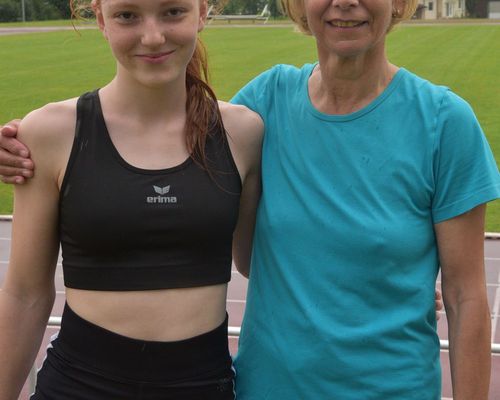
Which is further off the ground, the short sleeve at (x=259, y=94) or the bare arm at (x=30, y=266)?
the short sleeve at (x=259, y=94)

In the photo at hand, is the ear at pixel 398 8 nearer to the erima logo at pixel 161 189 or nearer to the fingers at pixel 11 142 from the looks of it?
the erima logo at pixel 161 189

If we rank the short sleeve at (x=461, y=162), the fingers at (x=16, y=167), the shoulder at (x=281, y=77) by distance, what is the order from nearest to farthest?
1. the short sleeve at (x=461, y=162)
2. the fingers at (x=16, y=167)
3. the shoulder at (x=281, y=77)

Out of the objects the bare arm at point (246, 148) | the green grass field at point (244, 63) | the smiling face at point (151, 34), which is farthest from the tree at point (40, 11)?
the smiling face at point (151, 34)

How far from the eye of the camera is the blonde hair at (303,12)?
2.24m

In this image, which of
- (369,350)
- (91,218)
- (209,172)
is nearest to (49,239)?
(91,218)

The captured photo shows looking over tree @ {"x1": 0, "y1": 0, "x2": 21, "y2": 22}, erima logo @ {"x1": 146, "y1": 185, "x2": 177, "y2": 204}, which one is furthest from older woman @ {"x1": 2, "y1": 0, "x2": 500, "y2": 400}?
tree @ {"x1": 0, "y1": 0, "x2": 21, "y2": 22}

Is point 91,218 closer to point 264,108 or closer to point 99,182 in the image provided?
point 99,182

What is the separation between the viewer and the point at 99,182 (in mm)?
2139

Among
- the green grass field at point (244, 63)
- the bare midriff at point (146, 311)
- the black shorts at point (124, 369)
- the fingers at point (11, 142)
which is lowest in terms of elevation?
the green grass field at point (244, 63)

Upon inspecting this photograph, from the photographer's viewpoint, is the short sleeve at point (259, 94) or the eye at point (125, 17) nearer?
the eye at point (125, 17)

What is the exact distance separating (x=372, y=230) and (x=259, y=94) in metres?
0.51

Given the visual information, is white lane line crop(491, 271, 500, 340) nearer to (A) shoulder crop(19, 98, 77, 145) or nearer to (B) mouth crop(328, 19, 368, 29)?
(B) mouth crop(328, 19, 368, 29)

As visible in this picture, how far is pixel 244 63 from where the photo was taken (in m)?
23.8

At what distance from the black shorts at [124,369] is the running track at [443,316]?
3.06 meters
